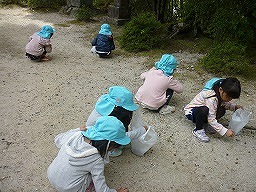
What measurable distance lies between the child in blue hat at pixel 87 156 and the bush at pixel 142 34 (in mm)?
4806

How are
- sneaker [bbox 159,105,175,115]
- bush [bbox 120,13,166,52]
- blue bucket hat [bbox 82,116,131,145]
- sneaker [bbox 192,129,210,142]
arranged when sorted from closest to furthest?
blue bucket hat [bbox 82,116,131,145] < sneaker [bbox 192,129,210,142] < sneaker [bbox 159,105,175,115] < bush [bbox 120,13,166,52]

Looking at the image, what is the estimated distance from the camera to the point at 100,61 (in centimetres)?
691

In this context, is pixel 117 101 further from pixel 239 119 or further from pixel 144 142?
pixel 239 119

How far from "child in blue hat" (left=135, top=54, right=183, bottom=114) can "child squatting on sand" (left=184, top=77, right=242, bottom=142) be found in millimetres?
543

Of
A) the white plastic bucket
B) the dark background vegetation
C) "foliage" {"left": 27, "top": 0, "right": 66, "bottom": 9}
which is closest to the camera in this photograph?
the white plastic bucket

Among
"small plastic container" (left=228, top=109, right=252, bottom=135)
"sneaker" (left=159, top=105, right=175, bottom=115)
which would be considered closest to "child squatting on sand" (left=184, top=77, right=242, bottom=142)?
"small plastic container" (left=228, top=109, right=252, bottom=135)

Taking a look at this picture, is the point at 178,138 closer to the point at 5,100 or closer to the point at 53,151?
the point at 53,151

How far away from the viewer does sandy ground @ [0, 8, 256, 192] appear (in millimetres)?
3453

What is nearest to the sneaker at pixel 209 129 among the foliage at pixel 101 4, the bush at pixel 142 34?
the bush at pixel 142 34

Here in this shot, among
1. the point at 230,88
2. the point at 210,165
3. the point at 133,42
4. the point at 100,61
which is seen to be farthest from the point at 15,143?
the point at 133,42

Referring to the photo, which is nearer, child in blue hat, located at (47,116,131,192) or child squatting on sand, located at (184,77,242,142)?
child in blue hat, located at (47,116,131,192)

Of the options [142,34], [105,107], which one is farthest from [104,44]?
[105,107]

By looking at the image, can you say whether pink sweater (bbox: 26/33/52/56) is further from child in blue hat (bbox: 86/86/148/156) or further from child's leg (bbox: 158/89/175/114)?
child in blue hat (bbox: 86/86/148/156)

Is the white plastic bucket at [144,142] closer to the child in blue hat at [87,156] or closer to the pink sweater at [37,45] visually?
the child in blue hat at [87,156]
